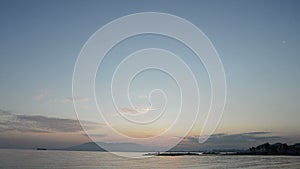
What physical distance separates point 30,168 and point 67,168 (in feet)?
29.1

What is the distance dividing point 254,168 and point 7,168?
2450 inches

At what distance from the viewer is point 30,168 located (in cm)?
7481

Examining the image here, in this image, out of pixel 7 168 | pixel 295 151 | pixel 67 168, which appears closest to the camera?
pixel 7 168

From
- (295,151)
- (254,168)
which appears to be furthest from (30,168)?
(295,151)

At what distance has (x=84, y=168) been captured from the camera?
8062cm

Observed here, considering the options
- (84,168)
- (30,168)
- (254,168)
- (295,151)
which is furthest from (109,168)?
(295,151)

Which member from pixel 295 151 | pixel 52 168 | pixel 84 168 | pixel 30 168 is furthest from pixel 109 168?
pixel 295 151

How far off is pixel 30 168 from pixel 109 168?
65.0ft

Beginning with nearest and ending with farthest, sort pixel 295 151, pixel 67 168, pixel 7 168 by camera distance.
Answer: pixel 7 168 < pixel 67 168 < pixel 295 151

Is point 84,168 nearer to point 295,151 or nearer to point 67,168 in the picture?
point 67,168

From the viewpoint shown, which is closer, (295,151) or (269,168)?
(269,168)

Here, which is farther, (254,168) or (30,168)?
(254,168)

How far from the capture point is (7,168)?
237 ft

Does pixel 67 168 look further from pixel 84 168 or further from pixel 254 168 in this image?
pixel 254 168
